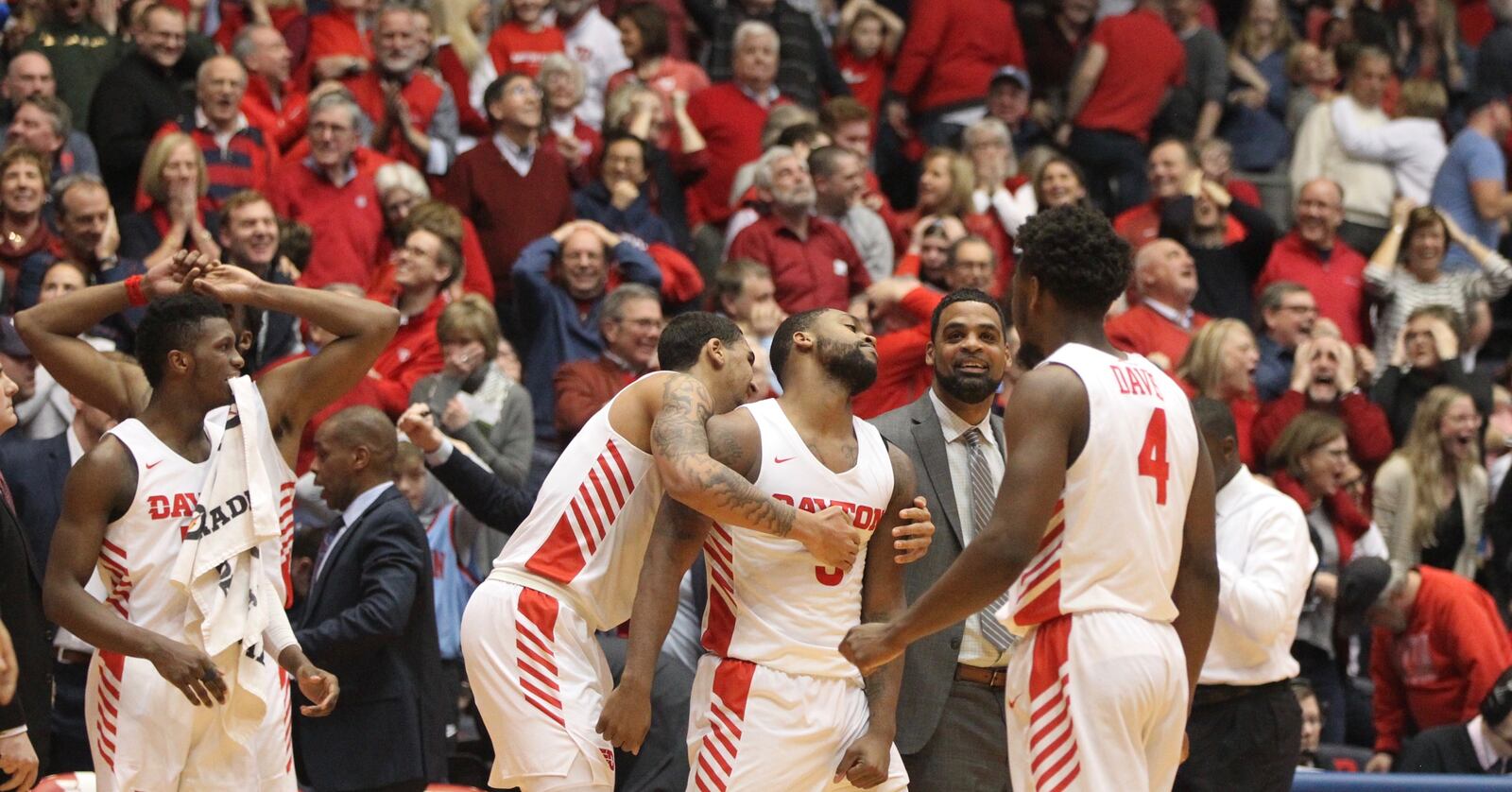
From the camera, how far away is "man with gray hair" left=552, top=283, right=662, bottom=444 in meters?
Answer: 9.70

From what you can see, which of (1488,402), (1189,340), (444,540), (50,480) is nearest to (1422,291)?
(1488,402)

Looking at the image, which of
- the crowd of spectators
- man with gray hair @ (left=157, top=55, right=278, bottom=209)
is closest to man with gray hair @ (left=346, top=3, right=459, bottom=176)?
the crowd of spectators

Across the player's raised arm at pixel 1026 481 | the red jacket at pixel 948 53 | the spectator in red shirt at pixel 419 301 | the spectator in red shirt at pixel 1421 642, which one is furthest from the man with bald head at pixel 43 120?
the spectator in red shirt at pixel 1421 642

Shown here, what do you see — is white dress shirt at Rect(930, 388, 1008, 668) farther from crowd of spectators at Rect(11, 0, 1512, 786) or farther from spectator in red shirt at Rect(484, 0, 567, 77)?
spectator in red shirt at Rect(484, 0, 567, 77)

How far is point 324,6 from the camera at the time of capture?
14.1 m

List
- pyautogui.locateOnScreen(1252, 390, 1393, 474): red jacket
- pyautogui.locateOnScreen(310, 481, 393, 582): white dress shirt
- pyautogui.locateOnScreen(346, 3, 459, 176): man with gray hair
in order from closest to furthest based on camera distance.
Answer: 1. pyautogui.locateOnScreen(310, 481, 393, 582): white dress shirt
2. pyautogui.locateOnScreen(1252, 390, 1393, 474): red jacket
3. pyautogui.locateOnScreen(346, 3, 459, 176): man with gray hair

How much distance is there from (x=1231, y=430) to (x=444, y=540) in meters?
3.80

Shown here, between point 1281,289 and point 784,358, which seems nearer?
point 784,358

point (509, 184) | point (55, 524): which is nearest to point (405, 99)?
point (509, 184)

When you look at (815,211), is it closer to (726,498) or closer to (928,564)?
(928,564)

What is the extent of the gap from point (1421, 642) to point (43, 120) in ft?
25.2

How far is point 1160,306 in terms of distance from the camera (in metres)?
11.5

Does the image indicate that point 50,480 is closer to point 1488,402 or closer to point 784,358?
point 784,358

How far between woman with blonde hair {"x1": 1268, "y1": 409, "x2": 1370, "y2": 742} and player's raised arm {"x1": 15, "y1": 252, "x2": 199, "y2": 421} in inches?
230
